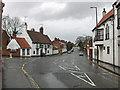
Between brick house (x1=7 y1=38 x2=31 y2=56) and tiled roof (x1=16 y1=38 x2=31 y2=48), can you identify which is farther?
tiled roof (x1=16 y1=38 x2=31 y2=48)

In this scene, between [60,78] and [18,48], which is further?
[18,48]

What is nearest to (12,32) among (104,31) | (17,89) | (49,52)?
(49,52)

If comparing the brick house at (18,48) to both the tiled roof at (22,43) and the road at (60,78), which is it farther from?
the road at (60,78)

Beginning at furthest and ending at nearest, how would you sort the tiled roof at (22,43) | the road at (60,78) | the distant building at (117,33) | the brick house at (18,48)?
the tiled roof at (22,43)
the brick house at (18,48)
the distant building at (117,33)
the road at (60,78)

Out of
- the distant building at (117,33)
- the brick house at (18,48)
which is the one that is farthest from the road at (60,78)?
the brick house at (18,48)

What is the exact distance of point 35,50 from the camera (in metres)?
44.7

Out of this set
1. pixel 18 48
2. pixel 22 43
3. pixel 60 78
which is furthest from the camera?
pixel 22 43

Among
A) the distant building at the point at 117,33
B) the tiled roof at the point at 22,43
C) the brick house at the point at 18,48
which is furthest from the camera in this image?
the tiled roof at the point at 22,43

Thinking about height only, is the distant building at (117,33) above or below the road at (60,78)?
above

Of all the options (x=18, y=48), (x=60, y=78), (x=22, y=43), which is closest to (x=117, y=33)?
(x=60, y=78)

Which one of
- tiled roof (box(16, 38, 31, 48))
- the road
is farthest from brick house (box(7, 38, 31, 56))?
the road

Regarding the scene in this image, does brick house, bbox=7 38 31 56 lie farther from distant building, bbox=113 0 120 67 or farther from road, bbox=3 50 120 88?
distant building, bbox=113 0 120 67

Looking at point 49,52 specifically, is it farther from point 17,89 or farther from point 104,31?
point 17,89

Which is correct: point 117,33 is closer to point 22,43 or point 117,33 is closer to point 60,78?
point 60,78
